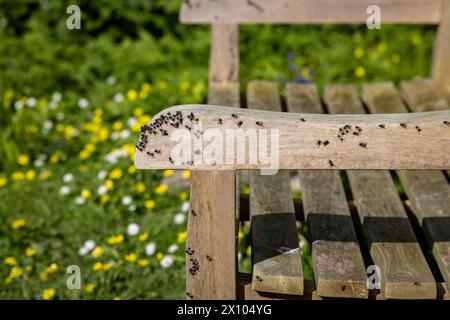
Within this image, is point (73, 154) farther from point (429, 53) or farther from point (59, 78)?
point (429, 53)

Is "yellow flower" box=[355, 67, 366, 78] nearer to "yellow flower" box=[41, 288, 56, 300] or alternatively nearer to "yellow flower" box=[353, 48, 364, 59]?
"yellow flower" box=[353, 48, 364, 59]

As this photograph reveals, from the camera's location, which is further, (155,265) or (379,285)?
(155,265)

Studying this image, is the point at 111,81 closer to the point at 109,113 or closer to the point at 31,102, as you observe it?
the point at 109,113

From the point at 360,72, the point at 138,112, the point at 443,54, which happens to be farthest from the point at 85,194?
the point at 360,72

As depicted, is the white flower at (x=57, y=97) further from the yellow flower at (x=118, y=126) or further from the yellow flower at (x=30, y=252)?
the yellow flower at (x=30, y=252)

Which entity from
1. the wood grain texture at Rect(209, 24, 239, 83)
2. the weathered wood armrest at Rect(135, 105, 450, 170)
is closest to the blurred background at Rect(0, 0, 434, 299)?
the wood grain texture at Rect(209, 24, 239, 83)

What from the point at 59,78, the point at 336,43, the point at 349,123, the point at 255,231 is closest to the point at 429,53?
the point at 336,43
